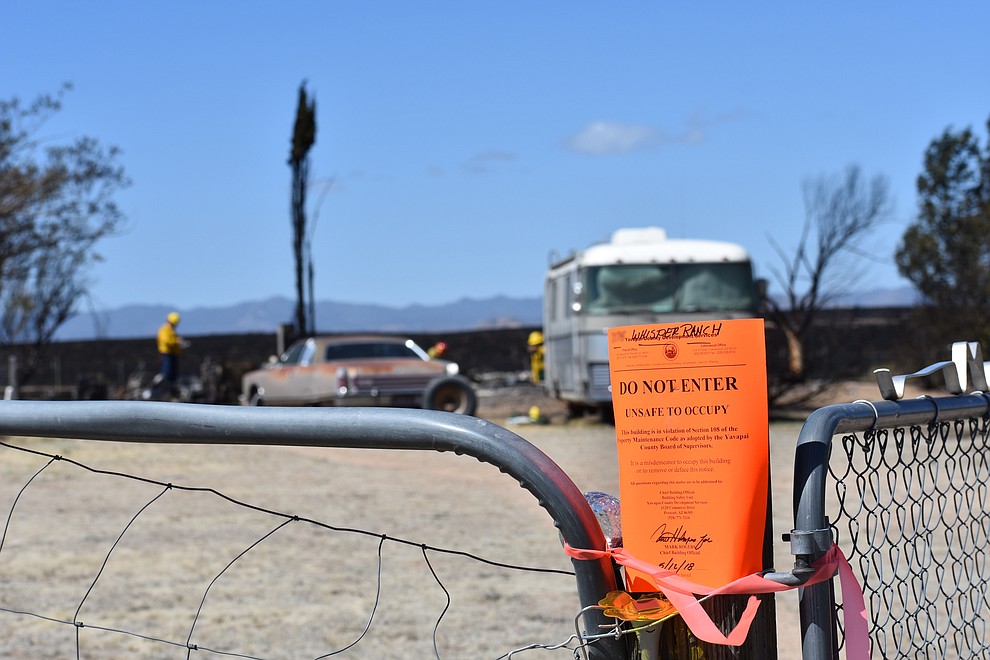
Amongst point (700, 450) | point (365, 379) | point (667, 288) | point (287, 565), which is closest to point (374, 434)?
point (700, 450)

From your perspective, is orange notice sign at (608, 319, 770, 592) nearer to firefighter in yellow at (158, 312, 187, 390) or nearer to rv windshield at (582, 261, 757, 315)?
rv windshield at (582, 261, 757, 315)

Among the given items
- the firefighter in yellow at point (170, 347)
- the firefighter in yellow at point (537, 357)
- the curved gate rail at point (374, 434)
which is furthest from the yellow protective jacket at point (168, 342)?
the curved gate rail at point (374, 434)

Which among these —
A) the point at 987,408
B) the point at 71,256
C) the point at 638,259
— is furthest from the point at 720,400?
the point at 71,256

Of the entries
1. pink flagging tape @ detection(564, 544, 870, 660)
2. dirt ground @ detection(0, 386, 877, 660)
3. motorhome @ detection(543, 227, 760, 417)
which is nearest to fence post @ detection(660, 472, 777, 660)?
pink flagging tape @ detection(564, 544, 870, 660)

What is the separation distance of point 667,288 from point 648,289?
0.26m

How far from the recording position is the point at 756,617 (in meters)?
1.48

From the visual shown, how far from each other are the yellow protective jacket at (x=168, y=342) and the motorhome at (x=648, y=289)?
25.9ft

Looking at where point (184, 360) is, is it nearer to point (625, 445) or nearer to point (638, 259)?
point (638, 259)

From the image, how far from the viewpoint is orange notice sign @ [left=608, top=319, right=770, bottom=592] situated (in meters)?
1.43

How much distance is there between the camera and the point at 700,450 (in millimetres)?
1438

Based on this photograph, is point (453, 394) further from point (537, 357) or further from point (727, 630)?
point (727, 630)

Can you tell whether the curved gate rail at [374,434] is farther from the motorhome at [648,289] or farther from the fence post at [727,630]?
the motorhome at [648,289]

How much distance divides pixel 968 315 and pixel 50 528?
17.4 meters

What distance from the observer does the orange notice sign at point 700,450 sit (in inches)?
56.3
